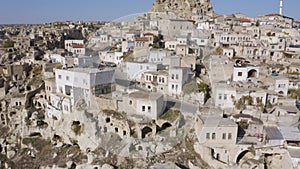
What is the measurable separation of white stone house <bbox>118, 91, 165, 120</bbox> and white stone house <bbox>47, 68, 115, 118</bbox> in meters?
3.31

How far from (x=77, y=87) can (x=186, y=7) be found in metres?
52.1

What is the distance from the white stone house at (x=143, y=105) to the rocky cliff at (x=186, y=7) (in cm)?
4934

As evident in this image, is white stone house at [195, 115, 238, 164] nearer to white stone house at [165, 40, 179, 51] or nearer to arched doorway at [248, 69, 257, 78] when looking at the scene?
arched doorway at [248, 69, 257, 78]

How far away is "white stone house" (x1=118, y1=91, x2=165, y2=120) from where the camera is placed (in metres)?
23.5

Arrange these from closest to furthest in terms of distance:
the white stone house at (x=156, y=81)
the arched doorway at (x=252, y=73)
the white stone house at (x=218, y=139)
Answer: the white stone house at (x=218, y=139) → the white stone house at (x=156, y=81) → the arched doorway at (x=252, y=73)

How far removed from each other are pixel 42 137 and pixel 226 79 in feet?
67.3

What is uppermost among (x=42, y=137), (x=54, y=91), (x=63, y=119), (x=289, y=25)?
(x=289, y=25)

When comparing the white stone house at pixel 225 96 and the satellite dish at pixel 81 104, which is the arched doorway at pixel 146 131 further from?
the white stone house at pixel 225 96

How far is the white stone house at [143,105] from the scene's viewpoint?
23.5 meters

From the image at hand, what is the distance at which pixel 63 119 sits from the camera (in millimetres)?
27641

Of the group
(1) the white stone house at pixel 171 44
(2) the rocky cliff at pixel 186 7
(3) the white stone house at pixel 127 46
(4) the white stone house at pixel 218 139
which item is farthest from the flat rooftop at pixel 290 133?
(2) the rocky cliff at pixel 186 7

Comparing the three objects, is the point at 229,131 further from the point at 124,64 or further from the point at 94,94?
the point at 124,64

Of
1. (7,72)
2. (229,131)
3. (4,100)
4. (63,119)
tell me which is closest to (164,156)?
(229,131)

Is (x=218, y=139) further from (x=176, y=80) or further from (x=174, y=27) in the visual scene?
(x=174, y=27)
